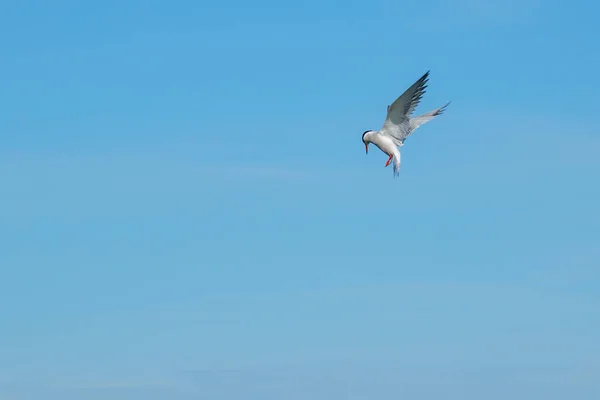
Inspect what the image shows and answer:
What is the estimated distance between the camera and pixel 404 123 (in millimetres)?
70625

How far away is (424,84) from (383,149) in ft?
14.8

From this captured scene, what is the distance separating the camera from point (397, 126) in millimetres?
70750

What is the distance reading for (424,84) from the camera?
225 feet

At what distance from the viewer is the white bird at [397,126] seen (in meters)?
69.2

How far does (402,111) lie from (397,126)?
1152mm

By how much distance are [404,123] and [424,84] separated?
117 inches

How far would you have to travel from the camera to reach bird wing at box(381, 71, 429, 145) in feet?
226

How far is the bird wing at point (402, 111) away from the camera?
68750mm

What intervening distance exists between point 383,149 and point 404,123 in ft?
6.18

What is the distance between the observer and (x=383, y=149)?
70.6 m

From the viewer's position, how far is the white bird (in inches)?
2724

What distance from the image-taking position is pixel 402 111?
69938 millimetres
